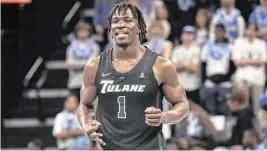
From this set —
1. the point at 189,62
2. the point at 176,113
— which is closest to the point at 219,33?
the point at 189,62

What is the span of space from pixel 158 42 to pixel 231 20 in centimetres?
128

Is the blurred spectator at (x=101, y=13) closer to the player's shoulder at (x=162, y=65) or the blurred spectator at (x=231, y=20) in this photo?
the blurred spectator at (x=231, y=20)

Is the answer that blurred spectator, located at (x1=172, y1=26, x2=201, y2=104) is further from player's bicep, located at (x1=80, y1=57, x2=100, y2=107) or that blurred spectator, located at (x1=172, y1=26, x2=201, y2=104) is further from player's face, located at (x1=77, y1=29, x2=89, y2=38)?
player's bicep, located at (x1=80, y1=57, x2=100, y2=107)

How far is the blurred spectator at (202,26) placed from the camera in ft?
44.2

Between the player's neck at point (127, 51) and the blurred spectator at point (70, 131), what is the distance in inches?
212

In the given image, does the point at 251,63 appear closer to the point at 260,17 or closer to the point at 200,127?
the point at 260,17

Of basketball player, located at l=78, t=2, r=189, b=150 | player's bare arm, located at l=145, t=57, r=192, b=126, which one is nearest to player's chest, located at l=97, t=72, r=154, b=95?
basketball player, located at l=78, t=2, r=189, b=150

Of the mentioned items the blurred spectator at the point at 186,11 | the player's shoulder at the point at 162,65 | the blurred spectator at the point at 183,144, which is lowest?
the blurred spectator at the point at 183,144

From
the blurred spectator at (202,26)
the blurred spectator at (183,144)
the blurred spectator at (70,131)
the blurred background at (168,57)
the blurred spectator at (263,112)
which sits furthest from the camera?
the blurred spectator at (202,26)

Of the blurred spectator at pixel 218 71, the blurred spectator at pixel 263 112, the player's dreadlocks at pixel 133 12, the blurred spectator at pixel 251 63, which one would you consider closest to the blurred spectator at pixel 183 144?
the blurred spectator at pixel 263 112

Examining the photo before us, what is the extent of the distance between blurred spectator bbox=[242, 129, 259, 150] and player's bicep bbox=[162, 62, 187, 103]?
4.33 metres

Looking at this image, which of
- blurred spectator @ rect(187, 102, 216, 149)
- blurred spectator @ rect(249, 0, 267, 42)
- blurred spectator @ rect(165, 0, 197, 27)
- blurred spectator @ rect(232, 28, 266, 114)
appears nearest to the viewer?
Result: blurred spectator @ rect(187, 102, 216, 149)

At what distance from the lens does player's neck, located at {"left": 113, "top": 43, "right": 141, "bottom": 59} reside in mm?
7152

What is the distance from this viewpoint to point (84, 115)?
7285mm
